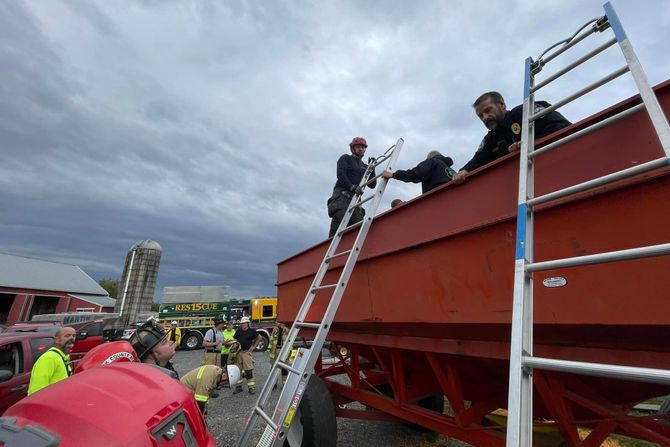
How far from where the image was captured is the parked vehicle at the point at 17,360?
4.88 metres

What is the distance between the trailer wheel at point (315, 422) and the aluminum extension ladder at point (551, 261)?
2.49 metres

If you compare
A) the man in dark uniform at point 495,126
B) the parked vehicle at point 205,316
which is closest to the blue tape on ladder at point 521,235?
the man in dark uniform at point 495,126

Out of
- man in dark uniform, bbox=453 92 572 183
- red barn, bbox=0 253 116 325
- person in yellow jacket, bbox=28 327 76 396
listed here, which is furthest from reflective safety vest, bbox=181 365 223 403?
red barn, bbox=0 253 116 325

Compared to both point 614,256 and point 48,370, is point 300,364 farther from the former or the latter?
point 48,370

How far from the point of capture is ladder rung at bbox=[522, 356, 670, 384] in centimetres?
87

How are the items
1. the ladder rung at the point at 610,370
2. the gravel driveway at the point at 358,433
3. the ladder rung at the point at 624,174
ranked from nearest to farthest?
the ladder rung at the point at 610,370 < the ladder rung at the point at 624,174 < the gravel driveway at the point at 358,433

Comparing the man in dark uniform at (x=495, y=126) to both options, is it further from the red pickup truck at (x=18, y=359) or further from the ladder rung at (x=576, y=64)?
the red pickup truck at (x=18, y=359)

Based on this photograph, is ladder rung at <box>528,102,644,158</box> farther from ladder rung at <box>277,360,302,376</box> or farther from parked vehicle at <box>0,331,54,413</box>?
parked vehicle at <box>0,331,54,413</box>

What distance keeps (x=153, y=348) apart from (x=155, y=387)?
2.20 m

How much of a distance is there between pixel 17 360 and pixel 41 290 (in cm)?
2937

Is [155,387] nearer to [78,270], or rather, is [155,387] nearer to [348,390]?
[348,390]

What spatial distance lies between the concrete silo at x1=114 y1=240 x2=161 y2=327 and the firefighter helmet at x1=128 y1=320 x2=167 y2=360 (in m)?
25.0

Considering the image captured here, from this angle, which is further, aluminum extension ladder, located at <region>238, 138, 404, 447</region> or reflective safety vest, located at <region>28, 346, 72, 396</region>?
reflective safety vest, located at <region>28, 346, 72, 396</region>

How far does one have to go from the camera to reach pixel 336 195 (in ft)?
14.8
